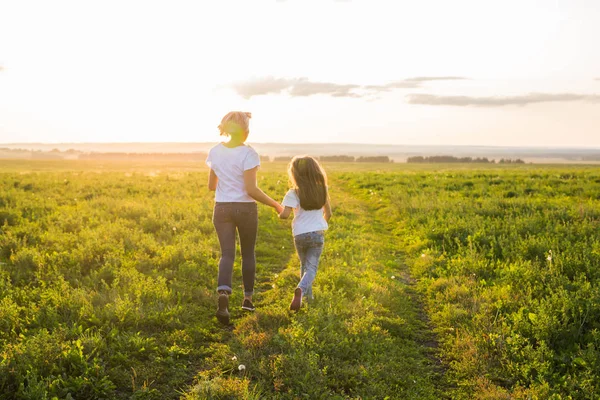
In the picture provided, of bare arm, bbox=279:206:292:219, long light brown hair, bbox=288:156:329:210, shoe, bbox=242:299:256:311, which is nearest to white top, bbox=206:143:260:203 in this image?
bare arm, bbox=279:206:292:219

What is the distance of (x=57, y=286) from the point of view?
752 centimetres

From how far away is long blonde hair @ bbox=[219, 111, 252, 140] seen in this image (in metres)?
6.31

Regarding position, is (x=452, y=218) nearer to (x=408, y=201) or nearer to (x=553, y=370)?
(x=408, y=201)

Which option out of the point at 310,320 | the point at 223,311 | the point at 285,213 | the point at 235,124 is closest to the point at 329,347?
the point at 310,320

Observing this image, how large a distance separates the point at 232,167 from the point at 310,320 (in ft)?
7.98

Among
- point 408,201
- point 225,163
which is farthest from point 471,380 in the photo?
point 408,201

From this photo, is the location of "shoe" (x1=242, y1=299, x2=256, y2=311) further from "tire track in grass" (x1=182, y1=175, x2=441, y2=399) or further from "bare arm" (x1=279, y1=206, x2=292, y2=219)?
"bare arm" (x1=279, y1=206, x2=292, y2=219)

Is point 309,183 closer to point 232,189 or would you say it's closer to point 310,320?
point 232,189

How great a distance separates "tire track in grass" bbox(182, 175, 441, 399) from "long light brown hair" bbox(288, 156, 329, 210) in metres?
1.58

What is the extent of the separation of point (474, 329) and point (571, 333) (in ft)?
3.93

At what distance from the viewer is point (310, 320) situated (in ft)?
20.6

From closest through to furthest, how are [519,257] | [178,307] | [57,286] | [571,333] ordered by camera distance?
[571,333] < [178,307] < [57,286] < [519,257]

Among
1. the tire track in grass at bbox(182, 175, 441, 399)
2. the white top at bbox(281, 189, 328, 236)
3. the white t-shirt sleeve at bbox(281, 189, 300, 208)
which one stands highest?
the white t-shirt sleeve at bbox(281, 189, 300, 208)

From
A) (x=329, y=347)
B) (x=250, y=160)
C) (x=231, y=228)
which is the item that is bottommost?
(x=329, y=347)
